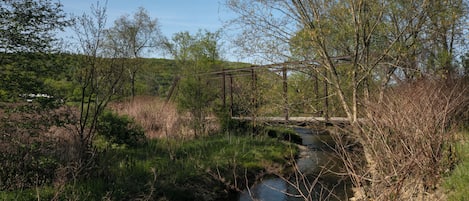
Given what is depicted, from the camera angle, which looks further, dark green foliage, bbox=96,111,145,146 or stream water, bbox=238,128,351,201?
dark green foliage, bbox=96,111,145,146

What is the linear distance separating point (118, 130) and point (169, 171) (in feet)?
7.32

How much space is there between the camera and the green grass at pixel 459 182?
5.07 metres

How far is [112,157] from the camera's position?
8328mm

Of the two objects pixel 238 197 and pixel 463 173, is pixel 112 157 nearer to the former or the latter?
pixel 238 197

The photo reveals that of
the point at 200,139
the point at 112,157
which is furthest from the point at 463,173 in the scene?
the point at 200,139

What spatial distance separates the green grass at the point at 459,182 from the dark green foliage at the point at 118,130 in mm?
7393

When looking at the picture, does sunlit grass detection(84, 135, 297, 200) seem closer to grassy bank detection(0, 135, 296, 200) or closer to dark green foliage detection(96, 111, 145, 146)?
Result: grassy bank detection(0, 135, 296, 200)

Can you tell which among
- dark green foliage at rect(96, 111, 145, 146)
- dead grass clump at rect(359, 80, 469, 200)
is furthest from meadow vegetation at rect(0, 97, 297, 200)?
dead grass clump at rect(359, 80, 469, 200)

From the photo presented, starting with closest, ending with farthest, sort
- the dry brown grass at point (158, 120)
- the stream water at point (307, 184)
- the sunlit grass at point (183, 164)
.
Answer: the sunlit grass at point (183, 164), the stream water at point (307, 184), the dry brown grass at point (158, 120)

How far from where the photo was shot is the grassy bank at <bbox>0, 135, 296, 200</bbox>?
622 centimetres

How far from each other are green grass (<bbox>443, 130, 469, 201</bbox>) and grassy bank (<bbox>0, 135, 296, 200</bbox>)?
3107 millimetres

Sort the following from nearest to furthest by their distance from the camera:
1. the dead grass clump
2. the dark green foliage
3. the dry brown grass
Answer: the dead grass clump → the dark green foliage → the dry brown grass

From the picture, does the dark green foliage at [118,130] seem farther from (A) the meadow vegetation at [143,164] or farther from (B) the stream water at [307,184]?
(B) the stream water at [307,184]

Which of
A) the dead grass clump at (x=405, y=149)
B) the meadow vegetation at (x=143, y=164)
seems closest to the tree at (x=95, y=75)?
the meadow vegetation at (x=143, y=164)
